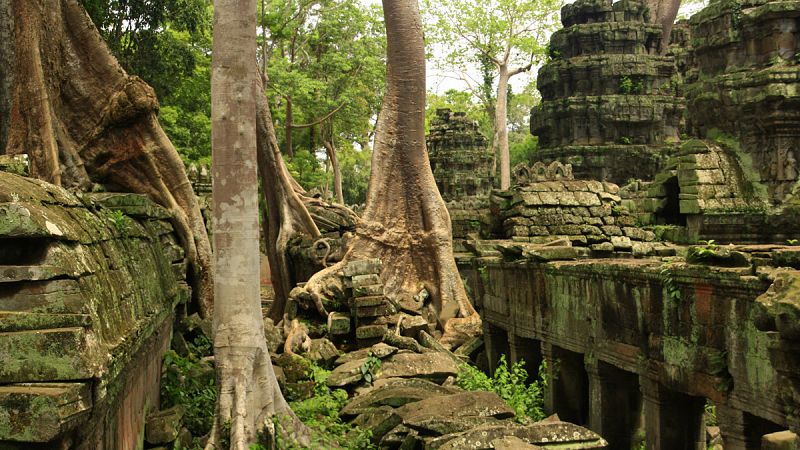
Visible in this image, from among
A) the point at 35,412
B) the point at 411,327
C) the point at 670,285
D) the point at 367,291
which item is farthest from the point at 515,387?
the point at 35,412

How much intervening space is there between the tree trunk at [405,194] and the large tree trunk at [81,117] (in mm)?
4985

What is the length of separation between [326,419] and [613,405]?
313 centimetres

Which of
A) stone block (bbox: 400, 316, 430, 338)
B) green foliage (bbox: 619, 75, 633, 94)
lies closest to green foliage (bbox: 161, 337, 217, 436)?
stone block (bbox: 400, 316, 430, 338)

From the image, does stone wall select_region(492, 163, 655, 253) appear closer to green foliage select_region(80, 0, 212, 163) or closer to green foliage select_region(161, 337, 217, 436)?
green foliage select_region(161, 337, 217, 436)

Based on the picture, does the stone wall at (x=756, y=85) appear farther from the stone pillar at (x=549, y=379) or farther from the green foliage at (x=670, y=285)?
the green foliage at (x=670, y=285)

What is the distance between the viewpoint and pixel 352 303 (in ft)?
42.3

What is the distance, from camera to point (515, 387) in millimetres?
10867

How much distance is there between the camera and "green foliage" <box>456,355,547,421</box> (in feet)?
34.4

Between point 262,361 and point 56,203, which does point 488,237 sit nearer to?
point 262,361

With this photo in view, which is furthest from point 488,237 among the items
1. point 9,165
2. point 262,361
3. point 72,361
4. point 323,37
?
point 323,37

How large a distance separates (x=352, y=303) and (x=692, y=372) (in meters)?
6.47

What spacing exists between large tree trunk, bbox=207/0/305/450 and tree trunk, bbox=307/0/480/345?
7917 millimetres

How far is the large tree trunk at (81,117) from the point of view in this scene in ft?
27.1

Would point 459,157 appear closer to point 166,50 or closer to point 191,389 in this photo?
point 166,50
